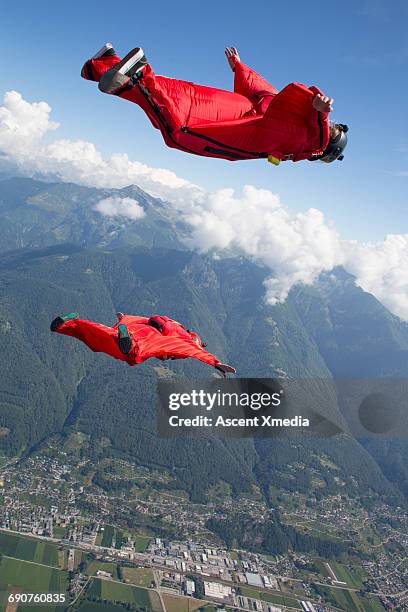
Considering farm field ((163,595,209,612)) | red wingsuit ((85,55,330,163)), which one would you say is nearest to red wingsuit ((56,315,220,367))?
red wingsuit ((85,55,330,163))

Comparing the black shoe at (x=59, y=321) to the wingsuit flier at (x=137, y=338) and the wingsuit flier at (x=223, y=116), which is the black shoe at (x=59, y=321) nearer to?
the wingsuit flier at (x=137, y=338)

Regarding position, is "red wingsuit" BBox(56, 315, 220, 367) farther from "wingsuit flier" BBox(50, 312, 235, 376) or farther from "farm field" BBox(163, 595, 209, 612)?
"farm field" BBox(163, 595, 209, 612)

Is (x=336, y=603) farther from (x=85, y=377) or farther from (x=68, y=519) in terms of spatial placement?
(x=85, y=377)

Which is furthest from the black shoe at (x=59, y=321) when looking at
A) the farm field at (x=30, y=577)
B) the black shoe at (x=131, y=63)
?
the farm field at (x=30, y=577)

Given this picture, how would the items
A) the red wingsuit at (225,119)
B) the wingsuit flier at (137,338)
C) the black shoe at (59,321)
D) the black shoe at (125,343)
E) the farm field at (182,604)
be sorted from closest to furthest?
the red wingsuit at (225,119) → the black shoe at (125,343) → the wingsuit flier at (137,338) → the black shoe at (59,321) → the farm field at (182,604)

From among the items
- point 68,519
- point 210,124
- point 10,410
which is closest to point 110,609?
point 68,519

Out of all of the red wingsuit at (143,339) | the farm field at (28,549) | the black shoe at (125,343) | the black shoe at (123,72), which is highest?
the black shoe at (123,72)

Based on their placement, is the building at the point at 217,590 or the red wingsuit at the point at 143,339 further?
the building at the point at 217,590

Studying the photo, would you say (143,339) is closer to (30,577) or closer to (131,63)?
(131,63)
